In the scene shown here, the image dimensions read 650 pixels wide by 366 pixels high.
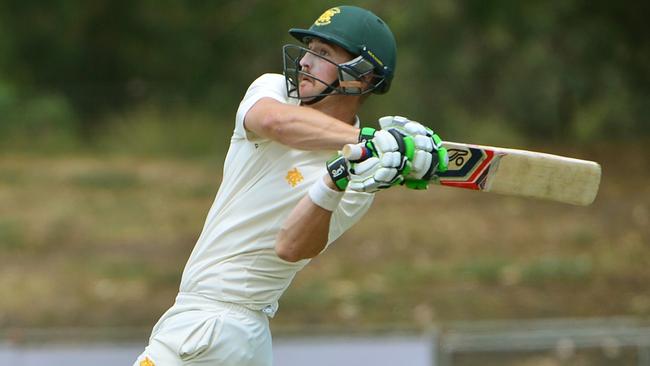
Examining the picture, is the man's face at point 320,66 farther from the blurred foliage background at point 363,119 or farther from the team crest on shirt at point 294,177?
the blurred foliage background at point 363,119

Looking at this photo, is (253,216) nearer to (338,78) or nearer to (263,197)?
(263,197)

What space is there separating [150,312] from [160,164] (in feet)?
10.3

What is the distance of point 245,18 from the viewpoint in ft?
42.9

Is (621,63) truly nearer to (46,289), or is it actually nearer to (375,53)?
(46,289)

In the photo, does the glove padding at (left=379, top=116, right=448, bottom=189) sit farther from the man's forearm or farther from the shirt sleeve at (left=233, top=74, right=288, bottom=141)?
the shirt sleeve at (left=233, top=74, right=288, bottom=141)

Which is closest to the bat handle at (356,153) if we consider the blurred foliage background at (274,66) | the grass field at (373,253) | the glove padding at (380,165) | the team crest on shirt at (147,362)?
the glove padding at (380,165)

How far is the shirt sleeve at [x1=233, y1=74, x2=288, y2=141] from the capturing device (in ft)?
12.1

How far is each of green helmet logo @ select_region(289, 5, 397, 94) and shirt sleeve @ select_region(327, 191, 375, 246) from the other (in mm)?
325

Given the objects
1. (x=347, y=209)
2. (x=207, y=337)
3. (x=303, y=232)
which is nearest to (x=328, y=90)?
(x=347, y=209)

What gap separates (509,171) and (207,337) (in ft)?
3.29

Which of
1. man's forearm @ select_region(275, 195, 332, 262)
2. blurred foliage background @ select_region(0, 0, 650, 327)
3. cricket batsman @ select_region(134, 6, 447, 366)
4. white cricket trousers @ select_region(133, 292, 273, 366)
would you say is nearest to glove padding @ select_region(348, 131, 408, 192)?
man's forearm @ select_region(275, 195, 332, 262)

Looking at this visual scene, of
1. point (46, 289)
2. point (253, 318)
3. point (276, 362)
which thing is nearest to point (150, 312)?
point (46, 289)

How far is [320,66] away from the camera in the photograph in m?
3.72

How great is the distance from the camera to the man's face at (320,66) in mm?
3697
